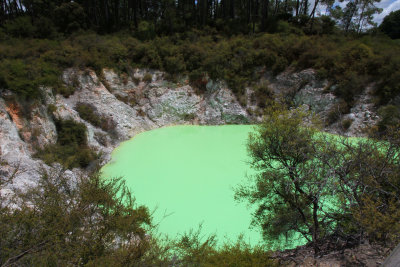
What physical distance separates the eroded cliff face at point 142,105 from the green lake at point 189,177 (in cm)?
225

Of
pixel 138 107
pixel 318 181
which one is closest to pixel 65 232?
pixel 318 181

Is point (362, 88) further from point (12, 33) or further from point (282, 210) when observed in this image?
point (12, 33)

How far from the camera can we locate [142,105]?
2148 centimetres

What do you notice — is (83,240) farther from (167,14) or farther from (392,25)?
(392,25)

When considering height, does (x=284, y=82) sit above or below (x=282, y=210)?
above

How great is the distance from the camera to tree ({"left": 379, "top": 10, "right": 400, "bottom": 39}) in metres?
32.6

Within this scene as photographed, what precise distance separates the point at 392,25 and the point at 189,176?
133 feet

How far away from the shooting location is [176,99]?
72.3 ft

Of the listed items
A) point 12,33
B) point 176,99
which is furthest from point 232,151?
point 12,33

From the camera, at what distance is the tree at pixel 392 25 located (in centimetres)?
3259

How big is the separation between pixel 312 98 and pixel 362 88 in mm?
3765

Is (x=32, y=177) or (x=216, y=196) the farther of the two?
(x=216, y=196)

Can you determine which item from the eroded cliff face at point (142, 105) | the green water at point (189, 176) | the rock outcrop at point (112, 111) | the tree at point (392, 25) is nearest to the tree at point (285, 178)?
the green water at point (189, 176)

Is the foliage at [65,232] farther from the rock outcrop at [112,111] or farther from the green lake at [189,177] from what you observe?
the rock outcrop at [112,111]
